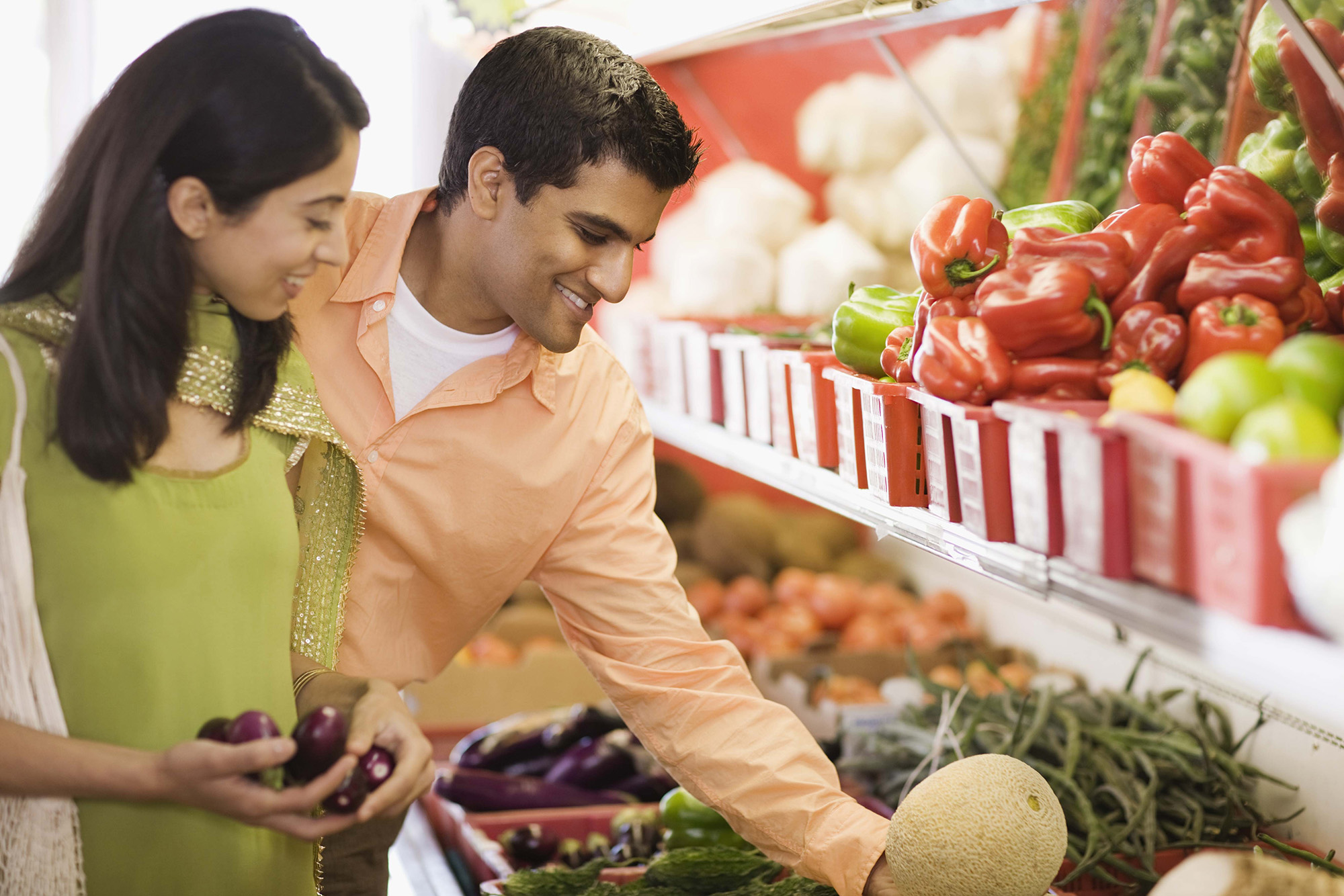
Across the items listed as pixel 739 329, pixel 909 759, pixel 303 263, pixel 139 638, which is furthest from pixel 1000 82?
pixel 139 638

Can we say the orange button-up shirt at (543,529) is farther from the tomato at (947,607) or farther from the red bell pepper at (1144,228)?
the tomato at (947,607)

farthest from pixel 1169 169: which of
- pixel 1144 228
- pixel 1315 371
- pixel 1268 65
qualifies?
pixel 1315 371

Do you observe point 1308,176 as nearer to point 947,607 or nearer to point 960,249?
point 960,249

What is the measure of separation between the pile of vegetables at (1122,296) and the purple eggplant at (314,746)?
84 cm

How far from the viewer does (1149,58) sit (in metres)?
2.85

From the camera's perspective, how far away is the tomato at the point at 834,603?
13.6 ft

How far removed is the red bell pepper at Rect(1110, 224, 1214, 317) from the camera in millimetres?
1603

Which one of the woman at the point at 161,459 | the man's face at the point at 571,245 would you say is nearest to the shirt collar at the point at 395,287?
the man's face at the point at 571,245

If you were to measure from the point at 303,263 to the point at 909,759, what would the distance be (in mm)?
1847

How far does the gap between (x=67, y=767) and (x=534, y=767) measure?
1.91 meters

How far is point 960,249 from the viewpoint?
1.76 meters

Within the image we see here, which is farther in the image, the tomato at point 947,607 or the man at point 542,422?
the tomato at point 947,607

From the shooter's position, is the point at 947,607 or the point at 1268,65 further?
the point at 947,607

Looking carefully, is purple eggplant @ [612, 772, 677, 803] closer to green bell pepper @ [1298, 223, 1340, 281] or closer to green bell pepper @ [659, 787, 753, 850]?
green bell pepper @ [659, 787, 753, 850]
